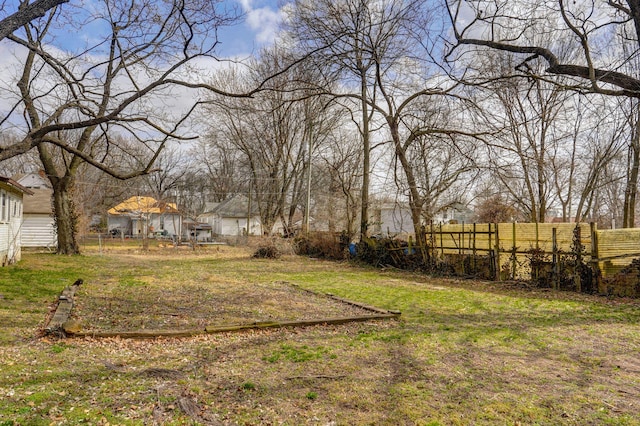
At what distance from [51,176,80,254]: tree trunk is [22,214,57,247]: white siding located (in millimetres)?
5315

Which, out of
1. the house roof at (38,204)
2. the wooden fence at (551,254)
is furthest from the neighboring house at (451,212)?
the house roof at (38,204)

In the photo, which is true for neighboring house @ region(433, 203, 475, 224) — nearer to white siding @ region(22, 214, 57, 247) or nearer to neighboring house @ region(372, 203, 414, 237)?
neighboring house @ region(372, 203, 414, 237)

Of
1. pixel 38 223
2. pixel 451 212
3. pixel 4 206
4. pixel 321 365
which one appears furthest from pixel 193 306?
pixel 451 212

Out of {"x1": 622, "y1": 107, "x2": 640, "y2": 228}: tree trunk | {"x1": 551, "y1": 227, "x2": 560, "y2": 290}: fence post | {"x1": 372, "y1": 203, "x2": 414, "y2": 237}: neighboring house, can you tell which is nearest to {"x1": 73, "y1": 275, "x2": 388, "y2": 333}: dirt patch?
{"x1": 551, "y1": 227, "x2": 560, "y2": 290}: fence post

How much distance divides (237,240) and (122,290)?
23928mm

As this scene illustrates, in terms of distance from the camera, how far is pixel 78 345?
5.27 metres

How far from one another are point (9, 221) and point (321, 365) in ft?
46.4

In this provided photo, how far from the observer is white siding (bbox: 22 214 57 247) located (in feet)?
79.9

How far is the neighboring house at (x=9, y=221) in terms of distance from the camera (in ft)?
44.5

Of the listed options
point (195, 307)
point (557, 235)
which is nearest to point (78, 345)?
point (195, 307)

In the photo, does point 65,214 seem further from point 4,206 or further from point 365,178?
point 365,178

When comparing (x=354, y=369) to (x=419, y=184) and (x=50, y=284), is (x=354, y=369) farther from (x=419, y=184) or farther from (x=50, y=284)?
(x=419, y=184)

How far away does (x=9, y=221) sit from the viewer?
47.8 ft

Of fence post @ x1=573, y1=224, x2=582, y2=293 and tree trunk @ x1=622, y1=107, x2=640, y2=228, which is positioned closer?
fence post @ x1=573, y1=224, x2=582, y2=293
